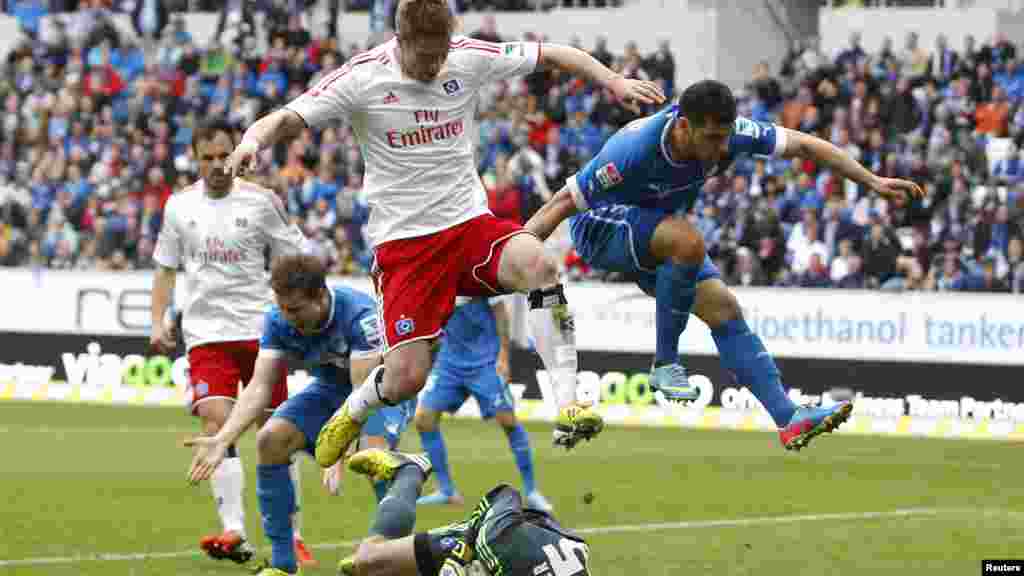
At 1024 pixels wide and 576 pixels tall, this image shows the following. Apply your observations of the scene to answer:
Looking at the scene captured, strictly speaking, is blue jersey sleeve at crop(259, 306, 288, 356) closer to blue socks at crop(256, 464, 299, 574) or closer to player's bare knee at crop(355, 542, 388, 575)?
blue socks at crop(256, 464, 299, 574)

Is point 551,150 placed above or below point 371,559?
above

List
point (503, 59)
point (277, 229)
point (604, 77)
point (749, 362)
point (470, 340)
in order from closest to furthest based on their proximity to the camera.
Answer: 1. point (604, 77)
2. point (503, 59)
3. point (749, 362)
4. point (277, 229)
5. point (470, 340)

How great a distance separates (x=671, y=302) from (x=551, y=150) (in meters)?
17.4

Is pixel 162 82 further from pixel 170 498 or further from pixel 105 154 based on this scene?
pixel 170 498

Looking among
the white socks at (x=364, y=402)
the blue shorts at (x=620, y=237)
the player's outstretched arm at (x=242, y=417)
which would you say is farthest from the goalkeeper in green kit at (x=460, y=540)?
the blue shorts at (x=620, y=237)

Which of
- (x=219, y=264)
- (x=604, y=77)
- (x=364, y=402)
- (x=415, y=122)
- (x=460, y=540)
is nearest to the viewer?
(x=460, y=540)

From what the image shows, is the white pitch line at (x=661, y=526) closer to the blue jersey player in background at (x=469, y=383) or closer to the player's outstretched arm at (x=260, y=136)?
the blue jersey player in background at (x=469, y=383)

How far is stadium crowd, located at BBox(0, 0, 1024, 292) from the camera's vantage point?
23609mm

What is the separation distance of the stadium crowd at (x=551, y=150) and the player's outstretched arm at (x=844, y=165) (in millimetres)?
9781

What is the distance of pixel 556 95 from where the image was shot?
1134 inches

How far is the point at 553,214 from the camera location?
10219 millimetres

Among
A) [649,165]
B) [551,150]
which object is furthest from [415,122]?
[551,150]

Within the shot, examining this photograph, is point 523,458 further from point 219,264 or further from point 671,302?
point 671,302

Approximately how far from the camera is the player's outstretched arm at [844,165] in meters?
9.98
